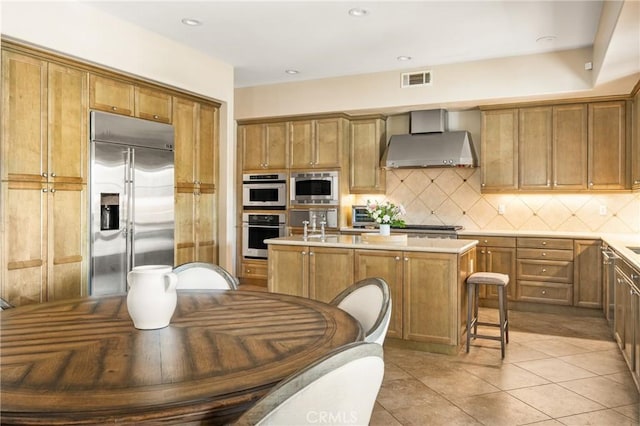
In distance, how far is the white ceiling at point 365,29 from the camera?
388cm

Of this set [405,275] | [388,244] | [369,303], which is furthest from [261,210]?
[369,303]

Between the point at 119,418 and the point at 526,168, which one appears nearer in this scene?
the point at 119,418

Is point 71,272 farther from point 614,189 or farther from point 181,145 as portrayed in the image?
point 614,189

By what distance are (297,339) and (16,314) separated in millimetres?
1213

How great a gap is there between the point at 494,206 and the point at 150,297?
16.8 feet

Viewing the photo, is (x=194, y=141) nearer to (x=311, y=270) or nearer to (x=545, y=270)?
(x=311, y=270)

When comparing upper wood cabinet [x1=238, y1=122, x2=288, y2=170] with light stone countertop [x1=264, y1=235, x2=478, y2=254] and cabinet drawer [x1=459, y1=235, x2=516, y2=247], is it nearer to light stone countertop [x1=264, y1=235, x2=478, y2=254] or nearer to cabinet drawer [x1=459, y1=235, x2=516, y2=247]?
light stone countertop [x1=264, y1=235, x2=478, y2=254]

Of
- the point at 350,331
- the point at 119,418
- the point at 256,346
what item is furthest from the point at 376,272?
the point at 119,418

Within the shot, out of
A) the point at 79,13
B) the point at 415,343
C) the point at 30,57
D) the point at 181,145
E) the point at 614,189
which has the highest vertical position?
the point at 79,13

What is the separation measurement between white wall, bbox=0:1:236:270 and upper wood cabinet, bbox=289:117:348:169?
3.73ft

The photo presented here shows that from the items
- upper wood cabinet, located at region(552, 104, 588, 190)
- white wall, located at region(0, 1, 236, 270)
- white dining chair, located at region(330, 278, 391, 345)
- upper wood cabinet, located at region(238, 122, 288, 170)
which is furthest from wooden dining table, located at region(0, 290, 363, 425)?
upper wood cabinet, located at region(238, 122, 288, 170)

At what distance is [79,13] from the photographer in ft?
12.6

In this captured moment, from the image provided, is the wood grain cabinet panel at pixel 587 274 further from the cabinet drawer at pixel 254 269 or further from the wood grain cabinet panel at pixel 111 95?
the wood grain cabinet panel at pixel 111 95

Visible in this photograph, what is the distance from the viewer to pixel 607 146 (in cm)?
509
